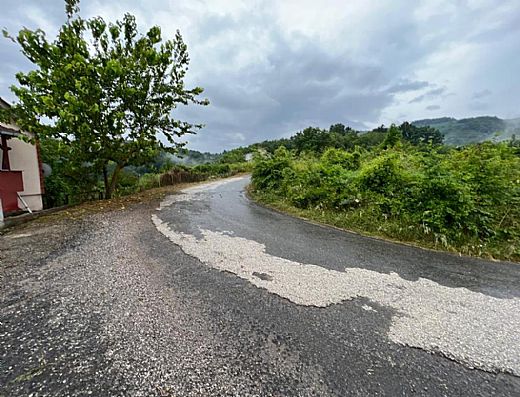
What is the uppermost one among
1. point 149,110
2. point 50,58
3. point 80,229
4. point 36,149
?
point 50,58

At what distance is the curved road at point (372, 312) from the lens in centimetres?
179

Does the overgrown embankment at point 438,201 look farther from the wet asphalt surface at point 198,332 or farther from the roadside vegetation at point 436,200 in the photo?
the wet asphalt surface at point 198,332

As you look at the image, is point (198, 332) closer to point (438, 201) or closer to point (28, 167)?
point (438, 201)

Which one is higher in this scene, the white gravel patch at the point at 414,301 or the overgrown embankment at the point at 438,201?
the overgrown embankment at the point at 438,201

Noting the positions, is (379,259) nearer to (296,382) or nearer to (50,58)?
(296,382)

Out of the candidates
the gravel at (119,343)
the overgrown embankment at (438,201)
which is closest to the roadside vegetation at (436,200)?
the overgrown embankment at (438,201)

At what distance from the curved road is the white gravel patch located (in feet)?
0.04

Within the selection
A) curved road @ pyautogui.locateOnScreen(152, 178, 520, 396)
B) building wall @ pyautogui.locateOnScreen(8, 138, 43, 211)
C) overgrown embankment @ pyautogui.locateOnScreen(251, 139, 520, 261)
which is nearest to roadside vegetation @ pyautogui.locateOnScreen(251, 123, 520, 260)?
overgrown embankment @ pyautogui.locateOnScreen(251, 139, 520, 261)

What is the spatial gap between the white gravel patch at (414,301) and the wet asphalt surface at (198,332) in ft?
0.40

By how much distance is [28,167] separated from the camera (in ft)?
26.2

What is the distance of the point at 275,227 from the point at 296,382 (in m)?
4.27

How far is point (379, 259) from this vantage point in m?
3.97

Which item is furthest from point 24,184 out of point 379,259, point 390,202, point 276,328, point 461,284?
point 461,284

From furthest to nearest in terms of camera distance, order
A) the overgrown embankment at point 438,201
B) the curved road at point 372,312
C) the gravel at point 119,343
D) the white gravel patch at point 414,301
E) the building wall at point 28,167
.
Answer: the building wall at point 28,167 → the overgrown embankment at point 438,201 → the white gravel patch at point 414,301 → the curved road at point 372,312 → the gravel at point 119,343
